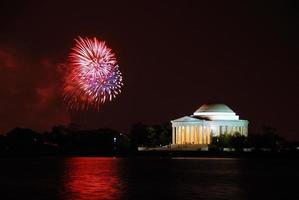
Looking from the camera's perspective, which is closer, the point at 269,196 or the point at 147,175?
the point at 269,196

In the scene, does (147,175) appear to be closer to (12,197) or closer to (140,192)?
(140,192)

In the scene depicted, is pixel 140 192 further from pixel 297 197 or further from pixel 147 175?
pixel 147 175

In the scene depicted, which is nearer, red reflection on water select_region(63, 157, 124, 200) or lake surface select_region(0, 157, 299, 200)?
red reflection on water select_region(63, 157, 124, 200)

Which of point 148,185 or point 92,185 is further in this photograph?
point 148,185

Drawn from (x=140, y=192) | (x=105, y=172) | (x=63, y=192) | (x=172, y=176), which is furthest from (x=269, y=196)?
(x=105, y=172)

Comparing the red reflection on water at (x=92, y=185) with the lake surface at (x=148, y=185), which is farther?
the lake surface at (x=148, y=185)

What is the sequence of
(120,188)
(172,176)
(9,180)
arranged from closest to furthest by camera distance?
(120,188), (9,180), (172,176)

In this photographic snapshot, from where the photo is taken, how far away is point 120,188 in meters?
108

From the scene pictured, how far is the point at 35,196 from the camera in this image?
95.7 metres

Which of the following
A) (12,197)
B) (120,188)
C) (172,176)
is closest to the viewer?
(12,197)

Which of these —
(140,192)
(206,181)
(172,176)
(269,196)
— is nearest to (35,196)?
(140,192)

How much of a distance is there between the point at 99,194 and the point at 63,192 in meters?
4.96

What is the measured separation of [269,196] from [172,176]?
120 ft

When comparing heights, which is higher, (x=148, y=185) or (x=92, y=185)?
(x=148, y=185)
